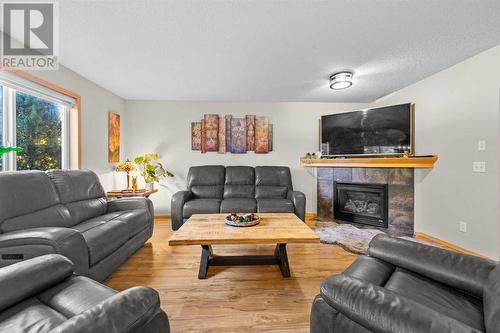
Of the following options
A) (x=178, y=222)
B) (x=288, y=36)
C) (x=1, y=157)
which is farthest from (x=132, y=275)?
(x=288, y=36)

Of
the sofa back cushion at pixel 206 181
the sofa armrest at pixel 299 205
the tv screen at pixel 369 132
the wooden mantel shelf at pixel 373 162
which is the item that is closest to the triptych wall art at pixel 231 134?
the sofa back cushion at pixel 206 181

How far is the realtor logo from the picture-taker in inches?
67.1

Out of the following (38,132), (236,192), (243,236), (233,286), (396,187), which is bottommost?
(233,286)

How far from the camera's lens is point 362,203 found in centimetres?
365

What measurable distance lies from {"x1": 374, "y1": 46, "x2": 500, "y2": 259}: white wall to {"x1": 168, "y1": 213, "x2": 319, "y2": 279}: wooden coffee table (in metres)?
2.12

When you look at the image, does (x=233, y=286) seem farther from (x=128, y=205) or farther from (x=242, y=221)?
(x=128, y=205)

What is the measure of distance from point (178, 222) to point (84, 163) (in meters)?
Result: 1.61

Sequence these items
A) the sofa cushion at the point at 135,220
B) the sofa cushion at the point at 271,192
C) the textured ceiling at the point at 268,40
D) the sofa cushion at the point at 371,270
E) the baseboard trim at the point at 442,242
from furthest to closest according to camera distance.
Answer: the sofa cushion at the point at 271,192 → the baseboard trim at the point at 442,242 → the sofa cushion at the point at 135,220 → the textured ceiling at the point at 268,40 → the sofa cushion at the point at 371,270

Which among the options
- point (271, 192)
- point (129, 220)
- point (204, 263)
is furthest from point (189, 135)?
point (204, 263)

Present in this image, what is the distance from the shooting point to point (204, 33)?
1.95 m

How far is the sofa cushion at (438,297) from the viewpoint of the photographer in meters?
0.91

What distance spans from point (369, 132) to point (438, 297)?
289 centimetres

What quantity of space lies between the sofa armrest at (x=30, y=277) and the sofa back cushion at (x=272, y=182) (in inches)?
111

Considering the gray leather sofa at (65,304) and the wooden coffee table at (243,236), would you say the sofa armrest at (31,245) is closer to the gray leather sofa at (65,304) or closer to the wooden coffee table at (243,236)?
the gray leather sofa at (65,304)
